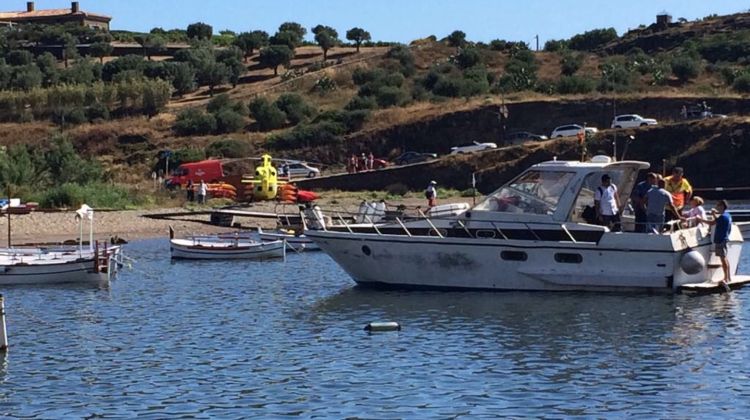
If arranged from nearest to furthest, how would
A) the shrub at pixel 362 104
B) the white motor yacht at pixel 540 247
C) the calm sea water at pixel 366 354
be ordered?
the calm sea water at pixel 366 354 → the white motor yacht at pixel 540 247 → the shrub at pixel 362 104

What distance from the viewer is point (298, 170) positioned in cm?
7300

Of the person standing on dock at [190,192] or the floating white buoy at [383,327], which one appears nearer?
the floating white buoy at [383,327]

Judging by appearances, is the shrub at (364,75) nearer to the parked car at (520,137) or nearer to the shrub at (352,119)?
the shrub at (352,119)

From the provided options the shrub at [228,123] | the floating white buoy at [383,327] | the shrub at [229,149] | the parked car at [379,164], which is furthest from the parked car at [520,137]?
the floating white buoy at [383,327]

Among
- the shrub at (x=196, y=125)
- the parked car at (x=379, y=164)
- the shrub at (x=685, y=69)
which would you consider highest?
the shrub at (x=685, y=69)

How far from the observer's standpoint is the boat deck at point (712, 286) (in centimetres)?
2969

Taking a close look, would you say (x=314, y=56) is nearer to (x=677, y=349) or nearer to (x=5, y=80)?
(x=5, y=80)

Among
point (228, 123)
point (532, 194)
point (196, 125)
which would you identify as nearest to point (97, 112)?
point (196, 125)

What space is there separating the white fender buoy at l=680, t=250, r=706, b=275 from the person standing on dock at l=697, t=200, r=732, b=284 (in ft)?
1.85

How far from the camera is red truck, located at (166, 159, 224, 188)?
67.7 metres

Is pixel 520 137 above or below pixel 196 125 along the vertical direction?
below

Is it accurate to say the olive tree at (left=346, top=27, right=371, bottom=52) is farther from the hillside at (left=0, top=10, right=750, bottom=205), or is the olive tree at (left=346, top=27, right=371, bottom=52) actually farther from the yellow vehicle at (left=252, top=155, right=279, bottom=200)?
the yellow vehicle at (left=252, top=155, right=279, bottom=200)

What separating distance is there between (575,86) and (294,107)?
18.0 meters

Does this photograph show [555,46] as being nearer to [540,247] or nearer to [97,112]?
[97,112]
